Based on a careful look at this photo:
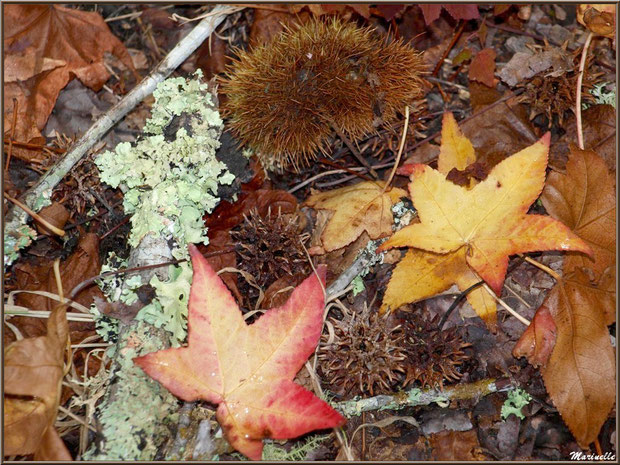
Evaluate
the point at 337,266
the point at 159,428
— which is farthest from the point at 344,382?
the point at 159,428

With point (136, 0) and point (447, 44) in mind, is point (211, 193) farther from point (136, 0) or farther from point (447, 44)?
point (447, 44)

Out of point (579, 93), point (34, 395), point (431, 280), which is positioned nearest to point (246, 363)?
Answer: point (34, 395)

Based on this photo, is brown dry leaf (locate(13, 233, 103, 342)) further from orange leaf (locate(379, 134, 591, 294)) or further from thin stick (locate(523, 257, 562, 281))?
thin stick (locate(523, 257, 562, 281))

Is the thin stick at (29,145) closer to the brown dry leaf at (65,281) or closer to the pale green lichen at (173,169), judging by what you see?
the pale green lichen at (173,169)

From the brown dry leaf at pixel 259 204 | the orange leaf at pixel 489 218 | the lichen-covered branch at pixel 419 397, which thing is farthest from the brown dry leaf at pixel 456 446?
the brown dry leaf at pixel 259 204

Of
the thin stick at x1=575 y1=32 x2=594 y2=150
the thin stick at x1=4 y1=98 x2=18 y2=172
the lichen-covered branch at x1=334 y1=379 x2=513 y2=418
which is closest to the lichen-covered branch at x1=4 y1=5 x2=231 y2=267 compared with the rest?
the thin stick at x1=4 y1=98 x2=18 y2=172

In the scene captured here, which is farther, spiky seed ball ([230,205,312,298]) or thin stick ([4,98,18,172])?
thin stick ([4,98,18,172])

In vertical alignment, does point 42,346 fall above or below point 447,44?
below
